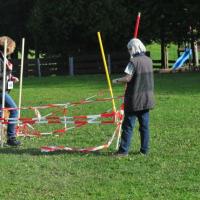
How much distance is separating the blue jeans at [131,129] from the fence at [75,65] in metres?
28.7

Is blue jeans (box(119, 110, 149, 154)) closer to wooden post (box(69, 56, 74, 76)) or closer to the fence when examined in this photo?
the fence

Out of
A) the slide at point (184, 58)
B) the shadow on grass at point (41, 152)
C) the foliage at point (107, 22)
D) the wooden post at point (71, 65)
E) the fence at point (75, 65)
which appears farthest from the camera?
the slide at point (184, 58)

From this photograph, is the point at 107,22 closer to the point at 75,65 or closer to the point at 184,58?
the point at 75,65

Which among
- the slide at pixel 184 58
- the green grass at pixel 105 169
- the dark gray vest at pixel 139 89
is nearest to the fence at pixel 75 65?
the slide at pixel 184 58

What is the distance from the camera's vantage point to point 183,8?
36656 mm

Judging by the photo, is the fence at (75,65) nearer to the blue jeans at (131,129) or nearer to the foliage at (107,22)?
the foliage at (107,22)

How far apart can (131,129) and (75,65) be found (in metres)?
29.7

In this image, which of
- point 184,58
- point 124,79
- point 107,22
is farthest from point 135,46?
point 184,58

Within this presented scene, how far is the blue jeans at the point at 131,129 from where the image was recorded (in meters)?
9.25

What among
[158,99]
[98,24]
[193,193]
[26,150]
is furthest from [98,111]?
[98,24]

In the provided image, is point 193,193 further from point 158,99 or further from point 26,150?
point 158,99

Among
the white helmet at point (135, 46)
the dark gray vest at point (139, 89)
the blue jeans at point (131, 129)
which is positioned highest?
the white helmet at point (135, 46)

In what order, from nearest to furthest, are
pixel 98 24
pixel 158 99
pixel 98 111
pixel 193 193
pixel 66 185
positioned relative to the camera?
1. pixel 193 193
2. pixel 66 185
3. pixel 98 111
4. pixel 158 99
5. pixel 98 24

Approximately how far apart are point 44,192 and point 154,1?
3073 centimetres
